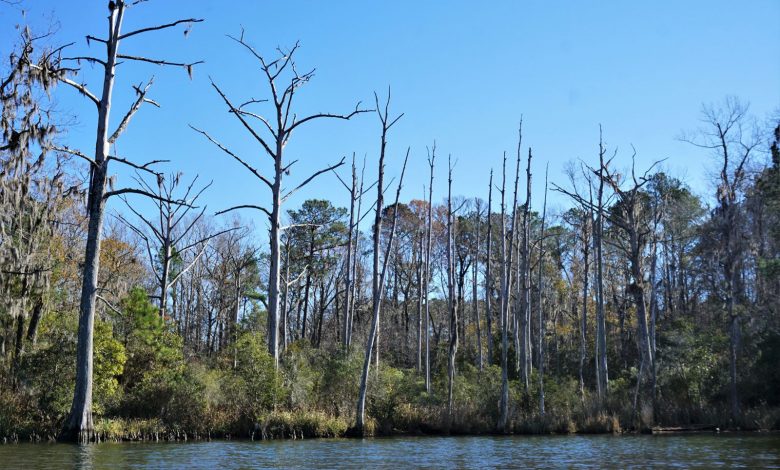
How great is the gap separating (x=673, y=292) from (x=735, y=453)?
31.6 m

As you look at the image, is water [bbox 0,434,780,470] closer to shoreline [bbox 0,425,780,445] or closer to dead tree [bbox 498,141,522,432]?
shoreline [bbox 0,425,780,445]

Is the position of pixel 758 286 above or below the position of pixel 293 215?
below

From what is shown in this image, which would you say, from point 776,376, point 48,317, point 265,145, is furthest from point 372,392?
point 776,376

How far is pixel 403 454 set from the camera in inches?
571

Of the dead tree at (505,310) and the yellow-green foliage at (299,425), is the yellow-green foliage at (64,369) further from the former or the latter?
the dead tree at (505,310)

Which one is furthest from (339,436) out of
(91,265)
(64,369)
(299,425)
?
(91,265)

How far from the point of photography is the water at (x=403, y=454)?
1196cm

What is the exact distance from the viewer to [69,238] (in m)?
26.0

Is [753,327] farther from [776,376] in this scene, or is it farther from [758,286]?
[758,286]

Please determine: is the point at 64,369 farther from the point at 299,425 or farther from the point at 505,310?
the point at 505,310

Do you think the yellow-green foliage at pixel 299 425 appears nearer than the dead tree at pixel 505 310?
Yes

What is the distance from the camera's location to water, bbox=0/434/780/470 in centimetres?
1196

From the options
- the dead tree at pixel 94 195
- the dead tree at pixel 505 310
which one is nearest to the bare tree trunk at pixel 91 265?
A: the dead tree at pixel 94 195

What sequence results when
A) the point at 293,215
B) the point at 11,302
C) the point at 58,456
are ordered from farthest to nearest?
the point at 293,215, the point at 11,302, the point at 58,456
